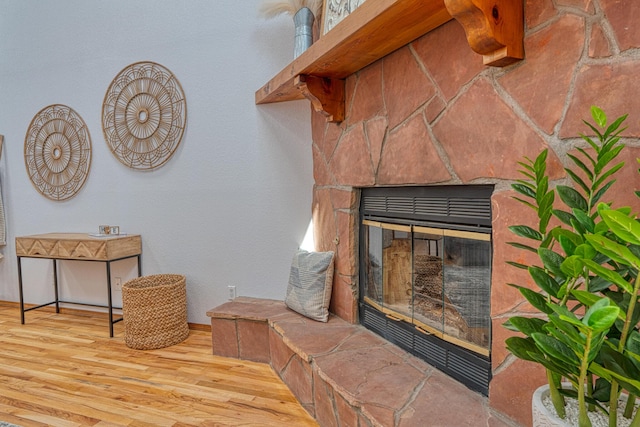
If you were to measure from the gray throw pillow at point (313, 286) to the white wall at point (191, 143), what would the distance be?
1.27ft

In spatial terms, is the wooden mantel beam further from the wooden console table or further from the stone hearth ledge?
the wooden console table

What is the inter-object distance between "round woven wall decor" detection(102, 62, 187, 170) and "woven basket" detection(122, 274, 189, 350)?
994 mm

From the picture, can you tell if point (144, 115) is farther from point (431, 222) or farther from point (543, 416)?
point (543, 416)

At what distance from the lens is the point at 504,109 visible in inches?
48.2

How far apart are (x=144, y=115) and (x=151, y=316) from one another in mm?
1525

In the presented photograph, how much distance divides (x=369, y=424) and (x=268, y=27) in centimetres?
248

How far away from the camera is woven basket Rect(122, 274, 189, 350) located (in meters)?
2.57

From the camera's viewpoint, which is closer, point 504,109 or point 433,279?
point 504,109

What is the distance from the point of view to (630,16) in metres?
0.92

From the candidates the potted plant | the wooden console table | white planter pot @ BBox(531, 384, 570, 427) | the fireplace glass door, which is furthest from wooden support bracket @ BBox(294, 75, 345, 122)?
the wooden console table

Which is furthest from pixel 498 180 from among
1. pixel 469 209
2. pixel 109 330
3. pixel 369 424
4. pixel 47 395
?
pixel 109 330

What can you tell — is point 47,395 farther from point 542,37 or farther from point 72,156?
point 542,37

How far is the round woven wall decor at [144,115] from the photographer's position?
9.63 ft

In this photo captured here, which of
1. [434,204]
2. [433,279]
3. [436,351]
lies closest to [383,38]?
[434,204]
